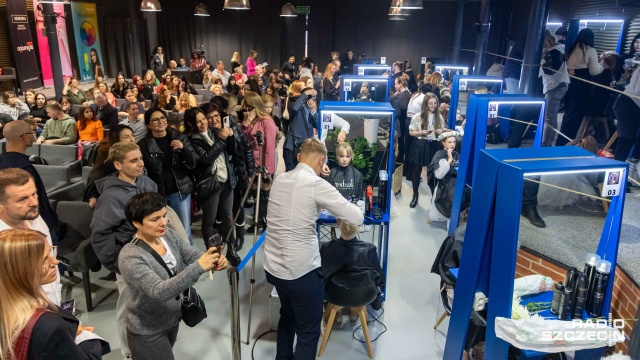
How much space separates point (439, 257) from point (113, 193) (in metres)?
2.15

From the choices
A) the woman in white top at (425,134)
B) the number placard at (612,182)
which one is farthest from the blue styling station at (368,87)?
the number placard at (612,182)

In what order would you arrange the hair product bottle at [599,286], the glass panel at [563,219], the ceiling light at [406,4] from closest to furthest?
the hair product bottle at [599,286], the glass panel at [563,219], the ceiling light at [406,4]

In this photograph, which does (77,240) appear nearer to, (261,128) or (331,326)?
(261,128)

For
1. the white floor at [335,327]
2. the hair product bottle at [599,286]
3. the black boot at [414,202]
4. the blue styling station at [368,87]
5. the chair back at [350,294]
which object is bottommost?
the white floor at [335,327]

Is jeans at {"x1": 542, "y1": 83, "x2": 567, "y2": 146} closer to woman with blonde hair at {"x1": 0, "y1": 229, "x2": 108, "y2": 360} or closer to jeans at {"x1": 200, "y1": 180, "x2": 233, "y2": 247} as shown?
jeans at {"x1": 200, "y1": 180, "x2": 233, "y2": 247}

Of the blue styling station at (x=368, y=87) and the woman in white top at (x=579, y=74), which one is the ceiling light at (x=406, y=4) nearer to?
the blue styling station at (x=368, y=87)

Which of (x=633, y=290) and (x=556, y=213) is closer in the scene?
(x=633, y=290)

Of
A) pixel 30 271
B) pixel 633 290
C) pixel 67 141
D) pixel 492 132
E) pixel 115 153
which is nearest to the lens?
pixel 30 271

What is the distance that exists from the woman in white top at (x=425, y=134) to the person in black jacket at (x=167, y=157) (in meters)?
3.11

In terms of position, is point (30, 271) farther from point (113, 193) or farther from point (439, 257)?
point (439, 257)

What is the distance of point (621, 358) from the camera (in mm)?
2408

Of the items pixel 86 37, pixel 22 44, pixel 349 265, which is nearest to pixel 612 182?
pixel 349 265

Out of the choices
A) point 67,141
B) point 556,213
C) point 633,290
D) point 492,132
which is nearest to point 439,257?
point 633,290

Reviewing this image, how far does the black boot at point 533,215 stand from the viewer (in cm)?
400
